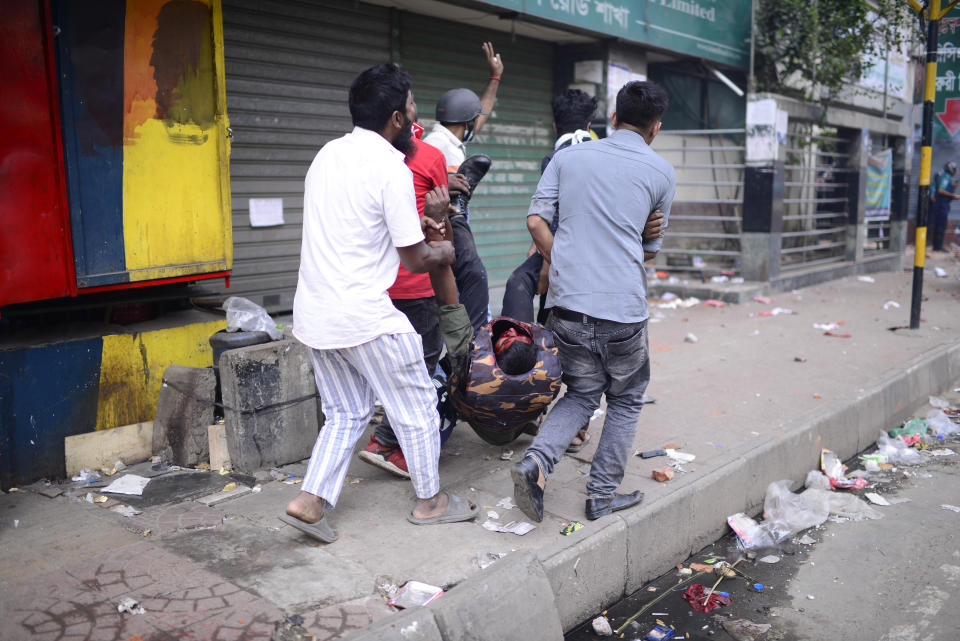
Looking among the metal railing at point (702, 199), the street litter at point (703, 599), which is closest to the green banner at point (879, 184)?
the metal railing at point (702, 199)

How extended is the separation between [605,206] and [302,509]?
177 centimetres

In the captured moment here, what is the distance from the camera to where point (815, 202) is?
479 inches

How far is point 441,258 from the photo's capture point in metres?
3.16

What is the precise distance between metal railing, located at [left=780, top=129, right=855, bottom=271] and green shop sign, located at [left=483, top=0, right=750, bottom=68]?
1.78 metres

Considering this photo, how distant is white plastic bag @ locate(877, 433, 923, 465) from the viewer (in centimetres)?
524

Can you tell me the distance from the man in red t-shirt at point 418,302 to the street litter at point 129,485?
1.12 metres

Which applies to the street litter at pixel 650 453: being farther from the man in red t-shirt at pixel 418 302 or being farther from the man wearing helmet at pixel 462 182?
the man in red t-shirt at pixel 418 302

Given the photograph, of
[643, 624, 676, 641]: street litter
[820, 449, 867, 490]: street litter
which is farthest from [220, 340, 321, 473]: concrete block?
[820, 449, 867, 490]: street litter

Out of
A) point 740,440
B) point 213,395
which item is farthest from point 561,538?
point 213,395

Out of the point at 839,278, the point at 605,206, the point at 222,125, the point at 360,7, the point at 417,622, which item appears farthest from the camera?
the point at 839,278

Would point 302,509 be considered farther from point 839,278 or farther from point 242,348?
point 839,278

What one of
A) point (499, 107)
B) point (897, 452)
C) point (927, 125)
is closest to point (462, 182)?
point (897, 452)

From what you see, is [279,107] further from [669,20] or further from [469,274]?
[669,20]

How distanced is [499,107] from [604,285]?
5604 mm
